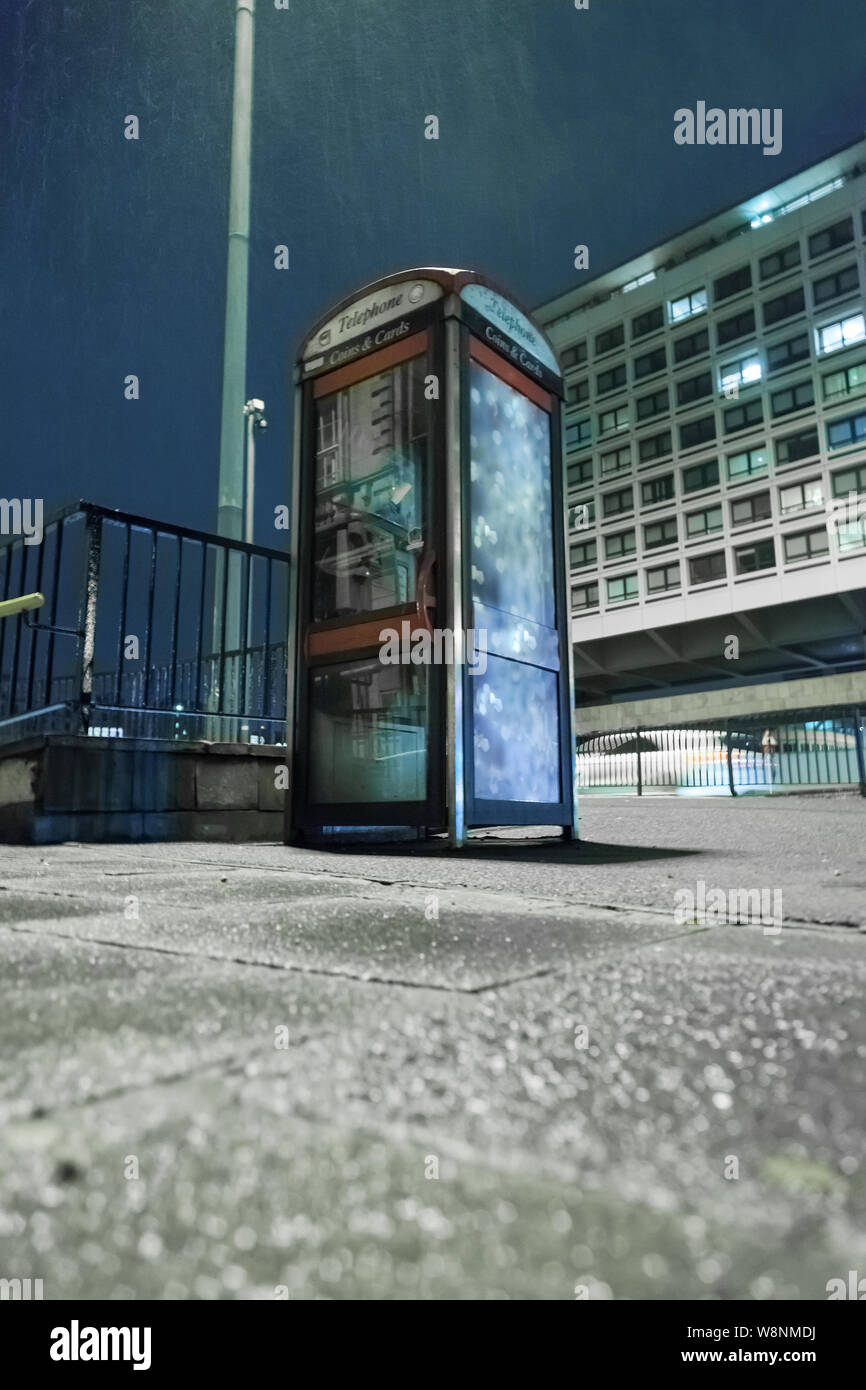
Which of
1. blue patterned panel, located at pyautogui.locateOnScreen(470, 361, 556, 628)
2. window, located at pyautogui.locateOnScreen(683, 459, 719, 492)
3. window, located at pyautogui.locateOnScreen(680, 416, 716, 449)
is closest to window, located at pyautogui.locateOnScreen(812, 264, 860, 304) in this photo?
window, located at pyautogui.locateOnScreen(680, 416, 716, 449)

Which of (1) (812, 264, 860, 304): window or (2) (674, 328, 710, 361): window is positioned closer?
(1) (812, 264, 860, 304): window

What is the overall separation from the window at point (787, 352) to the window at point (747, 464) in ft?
15.7

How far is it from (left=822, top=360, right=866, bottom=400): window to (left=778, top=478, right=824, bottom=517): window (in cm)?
466

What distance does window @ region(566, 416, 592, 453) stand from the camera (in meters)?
52.2

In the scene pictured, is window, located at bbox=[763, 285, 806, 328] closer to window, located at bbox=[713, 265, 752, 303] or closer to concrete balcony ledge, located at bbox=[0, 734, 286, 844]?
window, located at bbox=[713, 265, 752, 303]

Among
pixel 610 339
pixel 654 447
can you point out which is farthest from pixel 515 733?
pixel 610 339

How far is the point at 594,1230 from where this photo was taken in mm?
604

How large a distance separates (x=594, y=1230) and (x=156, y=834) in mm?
5933

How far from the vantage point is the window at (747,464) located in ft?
145

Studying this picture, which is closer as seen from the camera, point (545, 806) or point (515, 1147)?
point (515, 1147)

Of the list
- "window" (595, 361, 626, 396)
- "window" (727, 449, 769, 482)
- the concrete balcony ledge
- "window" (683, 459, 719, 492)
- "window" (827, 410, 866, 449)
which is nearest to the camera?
the concrete balcony ledge

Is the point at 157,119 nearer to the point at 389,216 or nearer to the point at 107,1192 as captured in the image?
the point at 107,1192

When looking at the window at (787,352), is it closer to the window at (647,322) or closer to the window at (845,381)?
the window at (845,381)
